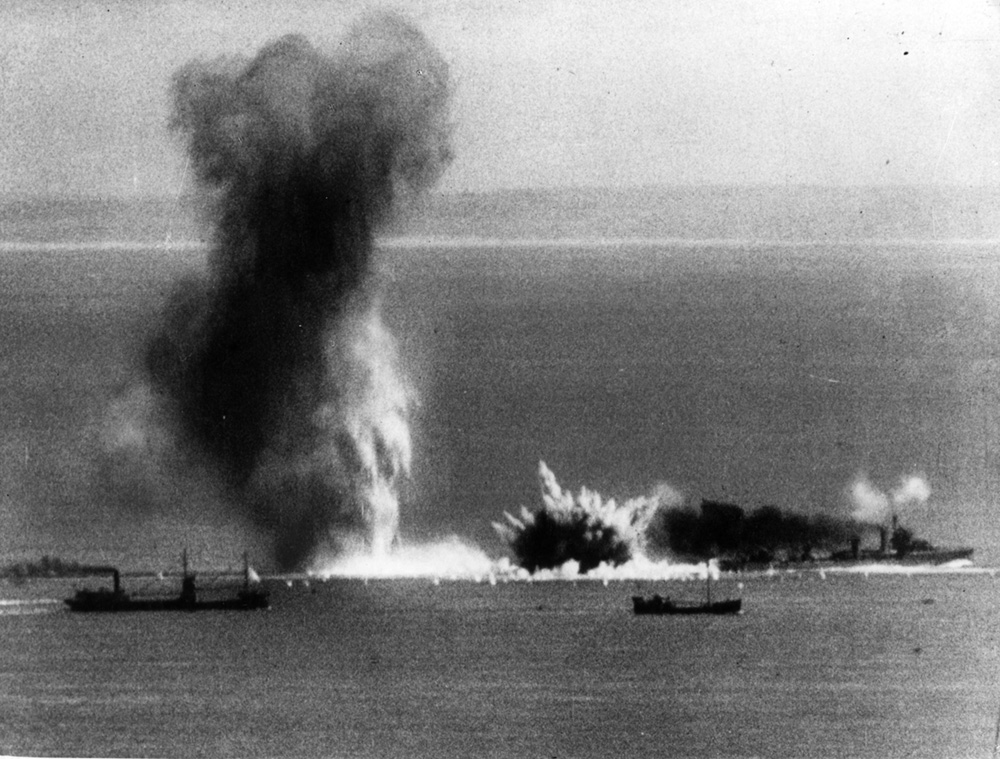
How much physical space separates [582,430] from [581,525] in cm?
28

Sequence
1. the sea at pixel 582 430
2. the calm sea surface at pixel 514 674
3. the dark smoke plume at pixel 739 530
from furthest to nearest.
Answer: the calm sea surface at pixel 514 674, the dark smoke plume at pixel 739 530, the sea at pixel 582 430

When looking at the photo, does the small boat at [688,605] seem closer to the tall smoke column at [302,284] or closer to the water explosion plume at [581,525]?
the water explosion plume at [581,525]

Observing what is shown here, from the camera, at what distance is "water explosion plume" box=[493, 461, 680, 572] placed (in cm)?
534

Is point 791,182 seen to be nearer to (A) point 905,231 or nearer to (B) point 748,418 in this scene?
(A) point 905,231

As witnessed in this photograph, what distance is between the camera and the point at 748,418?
5.37 meters

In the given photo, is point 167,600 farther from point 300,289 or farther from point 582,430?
point 582,430

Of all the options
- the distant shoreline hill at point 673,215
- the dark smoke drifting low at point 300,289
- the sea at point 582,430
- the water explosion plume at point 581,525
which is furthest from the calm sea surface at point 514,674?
the distant shoreline hill at point 673,215

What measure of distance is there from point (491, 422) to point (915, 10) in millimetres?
1633

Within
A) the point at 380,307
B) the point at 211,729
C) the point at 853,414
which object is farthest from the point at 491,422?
the point at 211,729

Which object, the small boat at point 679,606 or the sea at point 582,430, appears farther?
the small boat at point 679,606

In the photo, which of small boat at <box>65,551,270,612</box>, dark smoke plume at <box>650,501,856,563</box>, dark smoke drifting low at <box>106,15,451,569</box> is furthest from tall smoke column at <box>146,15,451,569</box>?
dark smoke plume at <box>650,501,856,563</box>

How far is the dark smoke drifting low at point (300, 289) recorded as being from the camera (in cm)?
520

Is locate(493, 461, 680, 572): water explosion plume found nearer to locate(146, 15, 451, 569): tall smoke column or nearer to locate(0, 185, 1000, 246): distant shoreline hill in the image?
locate(146, 15, 451, 569): tall smoke column

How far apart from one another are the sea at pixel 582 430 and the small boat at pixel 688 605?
5 centimetres
